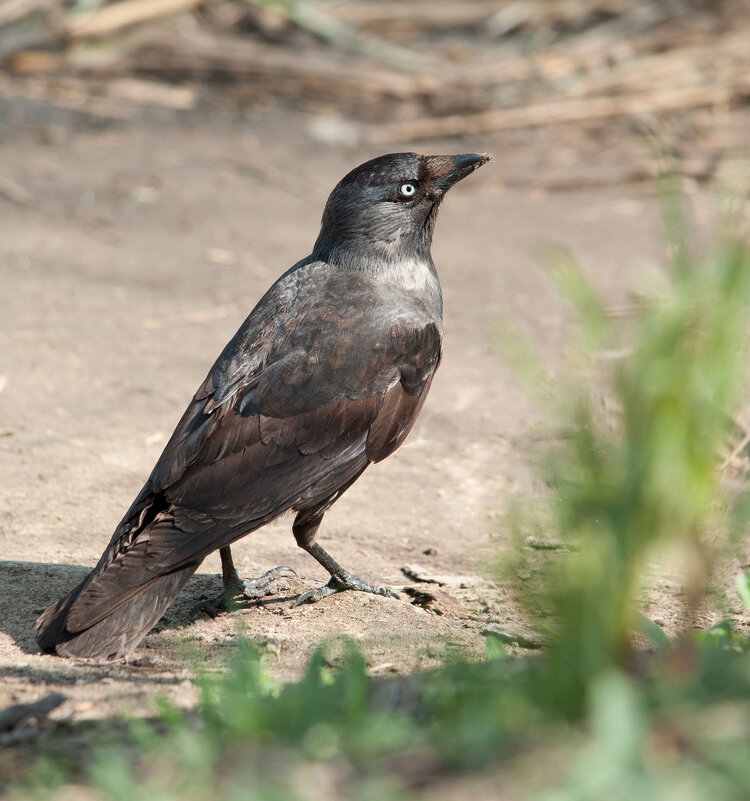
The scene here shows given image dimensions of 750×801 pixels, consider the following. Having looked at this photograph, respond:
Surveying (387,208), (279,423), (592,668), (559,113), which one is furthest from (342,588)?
(559,113)

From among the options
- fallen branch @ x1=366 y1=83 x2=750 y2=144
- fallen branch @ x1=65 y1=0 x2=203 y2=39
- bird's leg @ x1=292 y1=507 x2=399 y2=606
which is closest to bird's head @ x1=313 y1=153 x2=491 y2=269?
bird's leg @ x1=292 y1=507 x2=399 y2=606

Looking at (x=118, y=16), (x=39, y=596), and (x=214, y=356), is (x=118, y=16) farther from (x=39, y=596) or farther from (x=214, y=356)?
(x=39, y=596)

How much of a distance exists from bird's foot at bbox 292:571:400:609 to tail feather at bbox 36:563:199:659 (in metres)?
0.65

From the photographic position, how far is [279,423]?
154 inches

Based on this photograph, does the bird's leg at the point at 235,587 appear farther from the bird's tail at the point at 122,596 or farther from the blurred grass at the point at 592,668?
the blurred grass at the point at 592,668

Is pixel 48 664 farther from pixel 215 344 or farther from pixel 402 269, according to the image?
pixel 215 344

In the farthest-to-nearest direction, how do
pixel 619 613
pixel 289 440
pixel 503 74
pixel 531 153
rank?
pixel 503 74 < pixel 531 153 < pixel 289 440 < pixel 619 613

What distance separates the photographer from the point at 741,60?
1082 cm

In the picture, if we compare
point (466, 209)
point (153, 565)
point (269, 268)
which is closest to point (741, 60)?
point (466, 209)

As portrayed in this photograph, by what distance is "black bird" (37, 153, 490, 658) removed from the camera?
11.5 feet

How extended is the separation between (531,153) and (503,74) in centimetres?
125

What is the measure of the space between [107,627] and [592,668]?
5.92 ft

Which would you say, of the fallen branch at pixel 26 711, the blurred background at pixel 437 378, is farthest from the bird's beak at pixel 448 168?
the fallen branch at pixel 26 711

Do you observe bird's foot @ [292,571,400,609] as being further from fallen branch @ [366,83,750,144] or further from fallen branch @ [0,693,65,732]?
fallen branch @ [366,83,750,144]
